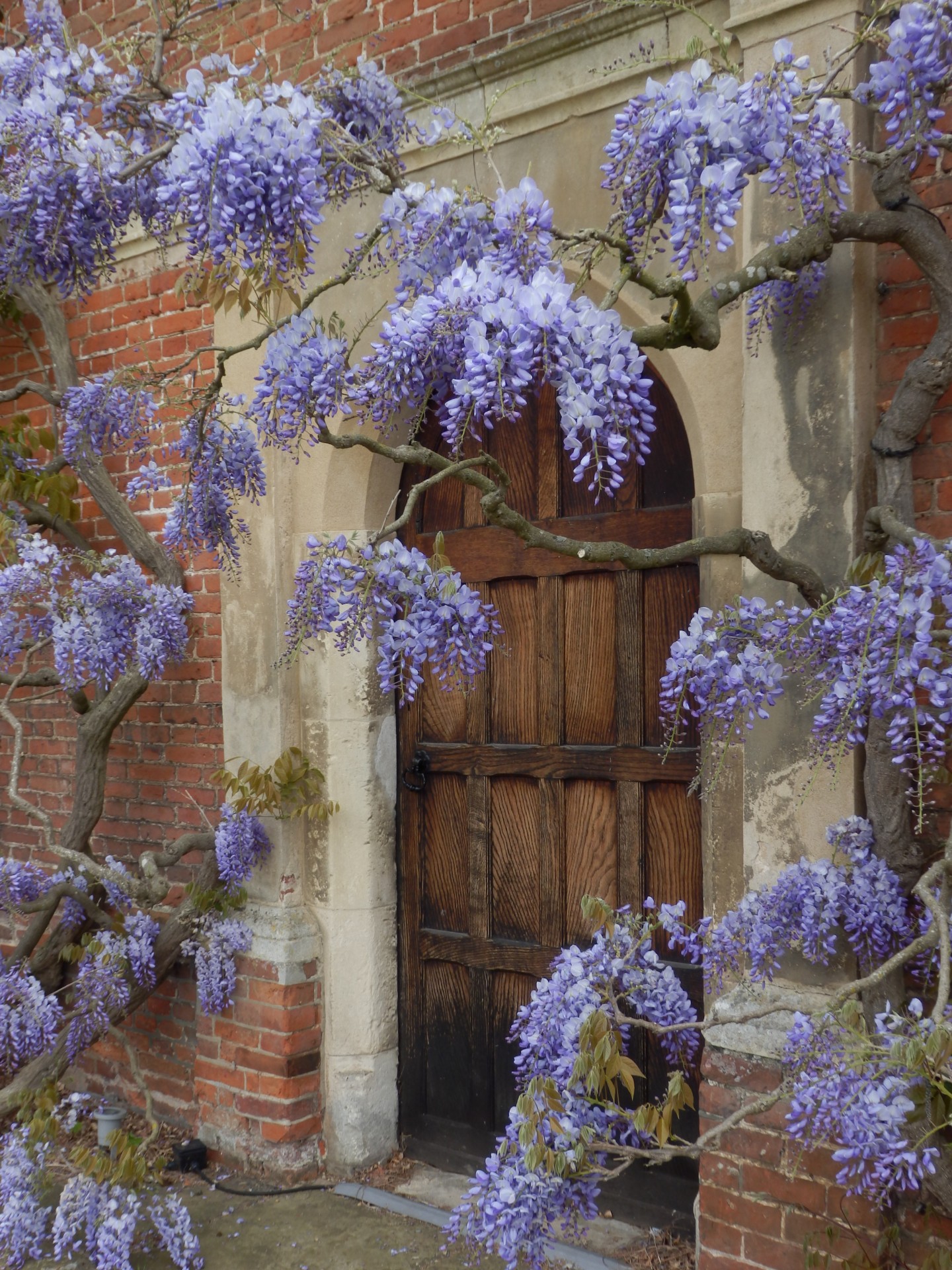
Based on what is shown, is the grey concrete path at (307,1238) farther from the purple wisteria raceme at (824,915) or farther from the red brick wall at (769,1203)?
the purple wisteria raceme at (824,915)

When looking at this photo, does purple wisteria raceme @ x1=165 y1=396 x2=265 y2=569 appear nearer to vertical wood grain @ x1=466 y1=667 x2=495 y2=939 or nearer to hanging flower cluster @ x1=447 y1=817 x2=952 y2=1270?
vertical wood grain @ x1=466 y1=667 x2=495 y2=939

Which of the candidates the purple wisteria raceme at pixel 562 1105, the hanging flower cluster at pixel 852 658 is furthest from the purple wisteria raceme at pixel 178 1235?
the hanging flower cluster at pixel 852 658

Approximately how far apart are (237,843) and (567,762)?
1129 mm

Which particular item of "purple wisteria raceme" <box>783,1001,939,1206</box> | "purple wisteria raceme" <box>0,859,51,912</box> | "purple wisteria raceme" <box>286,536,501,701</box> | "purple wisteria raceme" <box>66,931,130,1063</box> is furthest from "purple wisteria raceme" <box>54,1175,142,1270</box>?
"purple wisteria raceme" <box>783,1001,939,1206</box>

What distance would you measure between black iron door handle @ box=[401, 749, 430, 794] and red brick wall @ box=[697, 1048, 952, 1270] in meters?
1.39

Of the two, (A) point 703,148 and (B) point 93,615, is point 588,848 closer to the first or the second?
(B) point 93,615

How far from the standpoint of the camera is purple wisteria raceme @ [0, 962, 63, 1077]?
3627 millimetres

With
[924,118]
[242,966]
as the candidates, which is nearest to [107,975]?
[242,966]

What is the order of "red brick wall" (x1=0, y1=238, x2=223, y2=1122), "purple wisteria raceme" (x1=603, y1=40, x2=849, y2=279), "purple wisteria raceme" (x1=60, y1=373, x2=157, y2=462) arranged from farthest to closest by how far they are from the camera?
"red brick wall" (x1=0, y1=238, x2=223, y2=1122) < "purple wisteria raceme" (x1=60, y1=373, x2=157, y2=462) < "purple wisteria raceme" (x1=603, y1=40, x2=849, y2=279)

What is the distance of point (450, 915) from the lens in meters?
3.64

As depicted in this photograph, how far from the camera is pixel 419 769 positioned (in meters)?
3.69

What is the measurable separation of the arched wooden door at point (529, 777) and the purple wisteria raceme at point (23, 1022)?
1173 mm

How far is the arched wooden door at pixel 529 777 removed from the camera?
3.15 metres

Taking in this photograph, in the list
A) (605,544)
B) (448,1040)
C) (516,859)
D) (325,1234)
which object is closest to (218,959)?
(448,1040)
